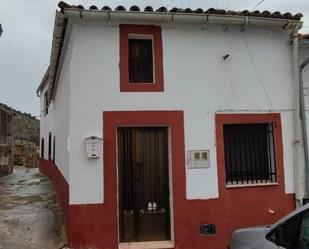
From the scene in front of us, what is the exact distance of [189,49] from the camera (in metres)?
8.29

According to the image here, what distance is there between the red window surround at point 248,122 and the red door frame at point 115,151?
79cm

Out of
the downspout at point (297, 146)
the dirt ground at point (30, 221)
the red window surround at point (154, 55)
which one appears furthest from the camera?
the downspout at point (297, 146)

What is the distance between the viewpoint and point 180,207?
794cm

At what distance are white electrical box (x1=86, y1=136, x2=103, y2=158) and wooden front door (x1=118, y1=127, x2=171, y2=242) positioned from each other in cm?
57

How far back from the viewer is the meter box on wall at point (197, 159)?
8.07 m

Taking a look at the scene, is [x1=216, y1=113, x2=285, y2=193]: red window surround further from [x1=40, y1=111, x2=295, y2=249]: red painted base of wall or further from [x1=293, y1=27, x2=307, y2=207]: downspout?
[x1=293, y1=27, x2=307, y2=207]: downspout

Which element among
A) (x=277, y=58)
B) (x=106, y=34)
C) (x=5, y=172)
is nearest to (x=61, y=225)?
(x=106, y=34)

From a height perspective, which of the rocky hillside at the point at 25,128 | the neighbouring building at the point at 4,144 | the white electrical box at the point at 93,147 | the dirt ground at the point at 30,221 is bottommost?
the dirt ground at the point at 30,221

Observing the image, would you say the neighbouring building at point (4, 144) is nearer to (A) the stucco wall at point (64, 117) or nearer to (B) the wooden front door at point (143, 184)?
(A) the stucco wall at point (64, 117)

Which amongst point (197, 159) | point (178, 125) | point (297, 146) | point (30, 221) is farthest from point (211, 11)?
point (30, 221)

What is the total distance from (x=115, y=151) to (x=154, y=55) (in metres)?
2.15

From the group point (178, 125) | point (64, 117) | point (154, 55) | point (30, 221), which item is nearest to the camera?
point (178, 125)

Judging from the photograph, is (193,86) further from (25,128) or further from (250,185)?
(25,128)

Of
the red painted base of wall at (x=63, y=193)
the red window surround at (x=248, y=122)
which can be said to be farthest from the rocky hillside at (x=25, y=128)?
the red window surround at (x=248, y=122)
